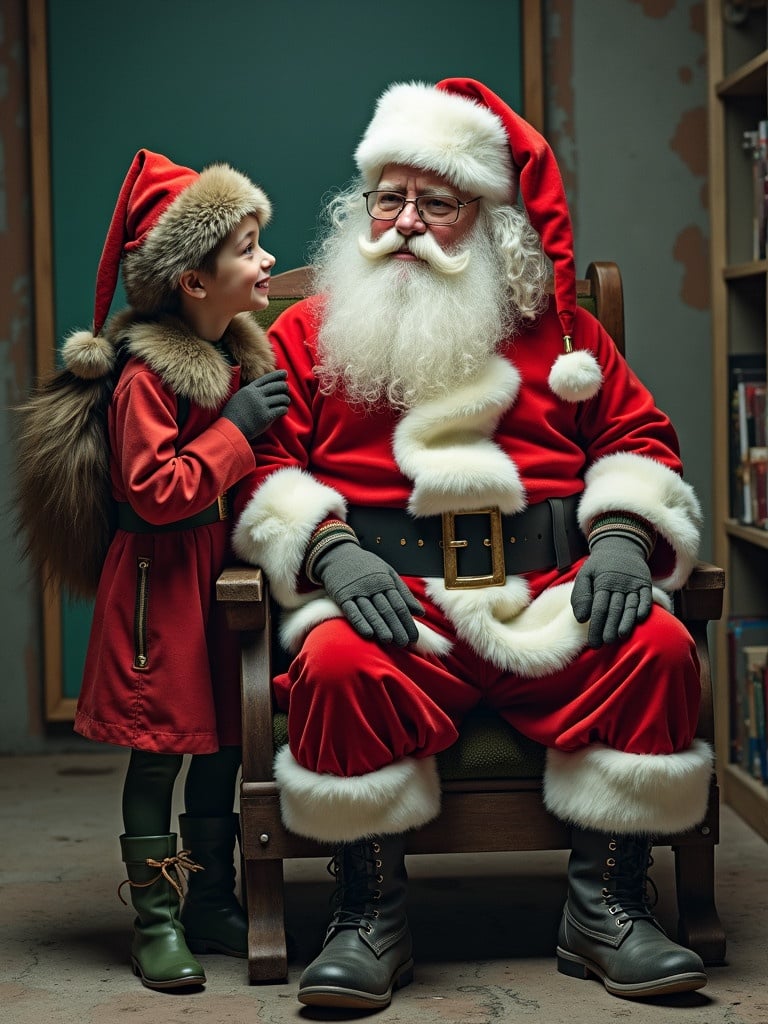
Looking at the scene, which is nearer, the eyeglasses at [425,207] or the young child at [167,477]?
the young child at [167,477]

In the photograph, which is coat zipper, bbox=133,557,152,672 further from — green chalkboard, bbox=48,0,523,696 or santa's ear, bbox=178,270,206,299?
green chalkboard, bbox=48,0,523,696

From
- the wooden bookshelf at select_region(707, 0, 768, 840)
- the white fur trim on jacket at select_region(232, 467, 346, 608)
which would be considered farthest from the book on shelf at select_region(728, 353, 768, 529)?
the white fur trim on jacket at select_region(232, 467, 346, 608)

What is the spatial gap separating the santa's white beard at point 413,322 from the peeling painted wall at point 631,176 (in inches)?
48.4

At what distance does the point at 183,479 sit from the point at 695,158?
2.06 metres

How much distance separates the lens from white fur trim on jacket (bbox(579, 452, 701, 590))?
7.76 ft

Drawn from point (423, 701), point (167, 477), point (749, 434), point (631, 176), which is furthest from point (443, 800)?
point (631, 176)

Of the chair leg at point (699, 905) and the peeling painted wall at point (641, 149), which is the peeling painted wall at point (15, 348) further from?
the chair leg at point (699, 905)

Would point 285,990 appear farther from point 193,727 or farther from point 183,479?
point 183,479

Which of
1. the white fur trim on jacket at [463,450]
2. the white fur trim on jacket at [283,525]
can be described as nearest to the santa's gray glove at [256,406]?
the white fur trim on jacket at [283,525]

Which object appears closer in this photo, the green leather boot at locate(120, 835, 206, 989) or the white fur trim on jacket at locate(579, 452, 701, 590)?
the green leather boot at locate(120, 835, 206, 989)

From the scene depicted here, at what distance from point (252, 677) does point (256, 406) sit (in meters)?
0.45

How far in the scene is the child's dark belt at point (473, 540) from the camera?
94.3 inches

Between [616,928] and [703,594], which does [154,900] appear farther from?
[703,594]

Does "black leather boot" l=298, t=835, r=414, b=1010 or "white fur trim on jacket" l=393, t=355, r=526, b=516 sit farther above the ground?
"white fur trim on jacket" l=393, t=355, r=526, b=516
